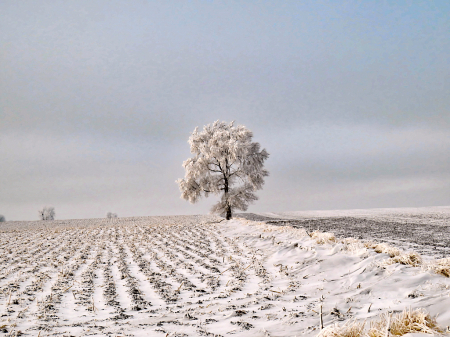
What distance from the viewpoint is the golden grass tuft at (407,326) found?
3348mm

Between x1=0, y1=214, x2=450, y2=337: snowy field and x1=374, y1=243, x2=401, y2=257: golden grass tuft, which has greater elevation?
x1=374, y1=243, x2=401, y2=257: golden grass tuft

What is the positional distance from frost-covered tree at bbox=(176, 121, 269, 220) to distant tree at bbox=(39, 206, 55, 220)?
68.1m

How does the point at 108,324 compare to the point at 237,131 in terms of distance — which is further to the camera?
the point at 237,131

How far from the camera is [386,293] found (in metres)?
5.60

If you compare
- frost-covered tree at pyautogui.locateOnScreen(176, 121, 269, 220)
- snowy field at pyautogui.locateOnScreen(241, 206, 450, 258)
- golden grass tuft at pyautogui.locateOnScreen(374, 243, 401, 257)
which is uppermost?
frost-covered tree at pyautogui.locateOnScreen(176, 121, 269, 220)

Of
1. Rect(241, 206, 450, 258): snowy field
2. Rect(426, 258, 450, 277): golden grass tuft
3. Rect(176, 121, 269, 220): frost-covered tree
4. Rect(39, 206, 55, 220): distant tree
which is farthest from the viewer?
Rect(39, 206, 55, 220): distant tree

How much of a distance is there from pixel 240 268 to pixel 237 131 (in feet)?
72.8

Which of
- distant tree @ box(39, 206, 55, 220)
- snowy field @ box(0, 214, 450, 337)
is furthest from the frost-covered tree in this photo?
distant tree @ box(39, 206, 55, 220)

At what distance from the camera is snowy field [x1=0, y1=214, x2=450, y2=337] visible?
15.8ft

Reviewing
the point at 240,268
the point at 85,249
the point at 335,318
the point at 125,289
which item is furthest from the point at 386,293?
the point at 85,249

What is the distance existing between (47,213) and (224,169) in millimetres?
71809

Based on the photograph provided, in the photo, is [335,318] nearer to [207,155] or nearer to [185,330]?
[185,330]

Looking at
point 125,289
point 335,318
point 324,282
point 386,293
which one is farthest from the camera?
point 125,289

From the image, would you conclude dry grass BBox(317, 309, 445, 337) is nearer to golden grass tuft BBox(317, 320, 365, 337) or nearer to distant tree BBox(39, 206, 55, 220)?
golden grass tuft BBox(317, 320, 365, 337)
